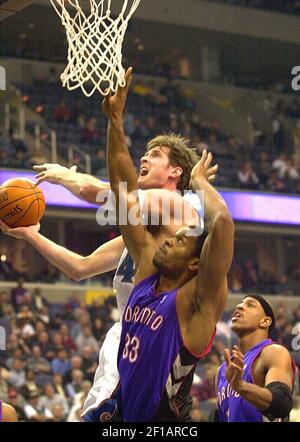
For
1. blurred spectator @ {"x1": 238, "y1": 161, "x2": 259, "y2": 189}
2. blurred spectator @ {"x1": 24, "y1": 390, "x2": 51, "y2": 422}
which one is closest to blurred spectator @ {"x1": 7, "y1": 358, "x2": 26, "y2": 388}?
blurred spectator @ {"x1": 24, "y1": 390, "x2": 51, "y2": 422}

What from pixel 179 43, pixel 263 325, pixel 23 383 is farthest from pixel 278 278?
pixel 263 325

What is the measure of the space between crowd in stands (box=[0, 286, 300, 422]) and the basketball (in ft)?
18.7

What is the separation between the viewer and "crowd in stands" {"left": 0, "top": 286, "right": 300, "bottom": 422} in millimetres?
11055

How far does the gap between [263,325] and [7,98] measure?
12.3 metres

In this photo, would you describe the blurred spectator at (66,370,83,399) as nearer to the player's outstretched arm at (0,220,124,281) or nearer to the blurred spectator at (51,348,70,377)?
the blurred spectator at (51,348,70,377)

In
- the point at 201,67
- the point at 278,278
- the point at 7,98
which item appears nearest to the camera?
the point at 7,98

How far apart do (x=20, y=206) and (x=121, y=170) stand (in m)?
1.05

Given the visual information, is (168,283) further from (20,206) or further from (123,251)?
(20,206)

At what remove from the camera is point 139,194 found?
4.20 metres

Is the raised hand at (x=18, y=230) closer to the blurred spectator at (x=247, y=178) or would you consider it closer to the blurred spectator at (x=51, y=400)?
the blurred spectator at (x=51, y=400)

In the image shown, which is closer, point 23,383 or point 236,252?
point 23,383

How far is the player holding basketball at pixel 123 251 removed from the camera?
461 cm

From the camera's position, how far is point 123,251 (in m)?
4.92
